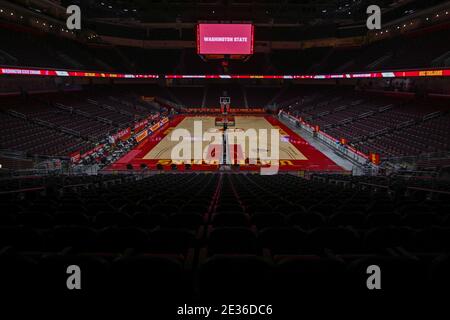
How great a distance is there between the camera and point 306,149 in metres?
30.7

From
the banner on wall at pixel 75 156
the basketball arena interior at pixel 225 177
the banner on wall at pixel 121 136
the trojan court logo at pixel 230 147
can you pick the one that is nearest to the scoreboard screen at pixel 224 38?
the basketball arena interior at pixel 225 177

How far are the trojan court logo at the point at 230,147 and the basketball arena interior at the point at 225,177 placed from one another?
0.33m

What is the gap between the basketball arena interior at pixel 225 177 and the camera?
2586 millimetres

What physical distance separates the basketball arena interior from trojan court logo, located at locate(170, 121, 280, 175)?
0.33 meters

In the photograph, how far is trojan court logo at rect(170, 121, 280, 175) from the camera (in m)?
26.1

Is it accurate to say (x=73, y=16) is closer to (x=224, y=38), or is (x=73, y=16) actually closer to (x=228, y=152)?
(x=224, y=38)

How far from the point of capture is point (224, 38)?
42.9m

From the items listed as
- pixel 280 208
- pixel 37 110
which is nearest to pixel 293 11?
pixel 37 110

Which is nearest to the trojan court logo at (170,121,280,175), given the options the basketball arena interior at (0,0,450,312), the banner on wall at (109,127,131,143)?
the basketball arena interior at (0,0,450,312)

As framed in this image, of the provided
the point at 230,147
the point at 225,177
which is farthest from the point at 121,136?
the point at 225,177

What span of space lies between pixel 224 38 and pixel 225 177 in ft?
97.6

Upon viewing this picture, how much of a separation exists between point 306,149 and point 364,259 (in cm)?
2895

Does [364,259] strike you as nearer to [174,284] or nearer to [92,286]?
[174,284]

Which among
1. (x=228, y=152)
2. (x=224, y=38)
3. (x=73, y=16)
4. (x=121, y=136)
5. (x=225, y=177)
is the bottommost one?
(x=225, y=177)
